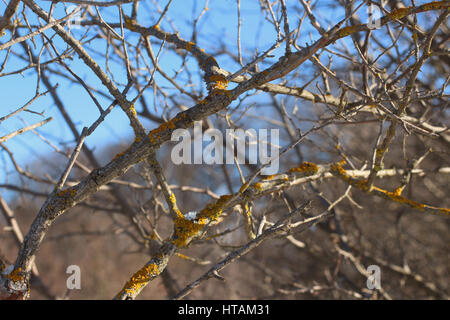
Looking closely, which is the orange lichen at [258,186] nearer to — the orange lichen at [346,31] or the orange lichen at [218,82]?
the orange lichen at [218,82]

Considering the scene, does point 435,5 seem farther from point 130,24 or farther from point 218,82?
point 130,24

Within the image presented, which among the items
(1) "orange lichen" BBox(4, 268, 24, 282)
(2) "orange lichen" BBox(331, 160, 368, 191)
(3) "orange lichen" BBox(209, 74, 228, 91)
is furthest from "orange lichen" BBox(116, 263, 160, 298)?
(2) "orange lichen" BBox(331, 160, 368, 191)

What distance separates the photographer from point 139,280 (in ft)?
6.22

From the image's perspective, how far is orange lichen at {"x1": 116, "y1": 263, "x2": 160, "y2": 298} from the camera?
1866 mm

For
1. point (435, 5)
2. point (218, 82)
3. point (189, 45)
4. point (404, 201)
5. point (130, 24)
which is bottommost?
point (404, 201)

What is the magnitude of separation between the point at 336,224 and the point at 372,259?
0.84 metres

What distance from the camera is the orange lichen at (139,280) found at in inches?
73.5

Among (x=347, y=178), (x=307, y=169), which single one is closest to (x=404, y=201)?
(x=347, y=178)

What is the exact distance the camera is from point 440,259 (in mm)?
6098

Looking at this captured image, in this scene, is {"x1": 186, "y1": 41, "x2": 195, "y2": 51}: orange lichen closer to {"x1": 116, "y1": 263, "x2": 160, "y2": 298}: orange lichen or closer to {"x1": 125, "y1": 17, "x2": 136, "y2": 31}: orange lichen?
{"x1": 125, "y1": 17, "x2": 136, "y2": 31}: orange lichen

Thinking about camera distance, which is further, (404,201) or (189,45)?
(189,45)
